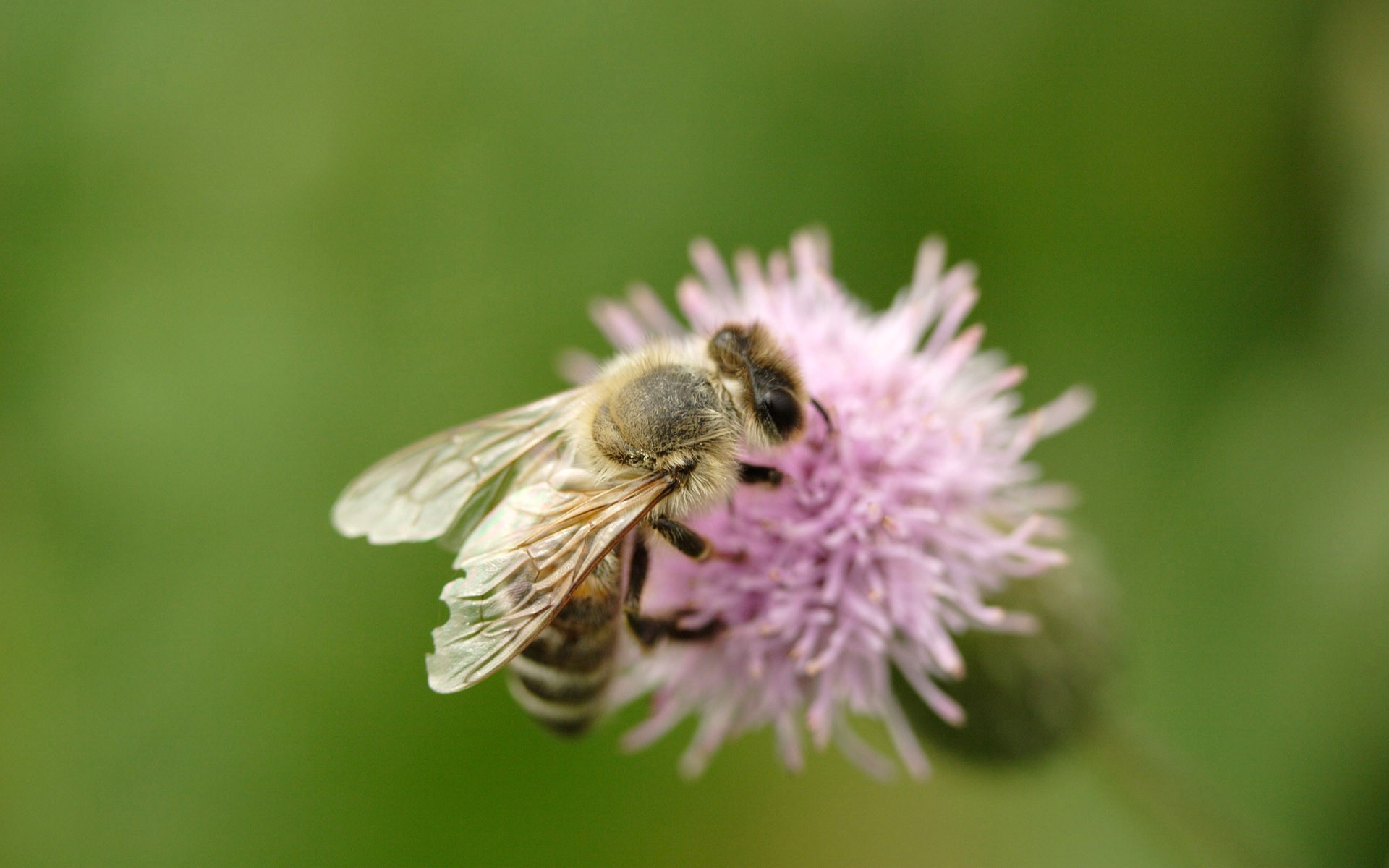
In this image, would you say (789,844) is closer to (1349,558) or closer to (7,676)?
(1349,558)

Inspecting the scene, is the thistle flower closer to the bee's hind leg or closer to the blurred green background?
the bee's hind leg

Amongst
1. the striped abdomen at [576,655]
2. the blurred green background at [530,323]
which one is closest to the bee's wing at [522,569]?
the striped abdomen at [576,655]

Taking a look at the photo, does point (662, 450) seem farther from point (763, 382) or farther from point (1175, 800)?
point (1175, 800)

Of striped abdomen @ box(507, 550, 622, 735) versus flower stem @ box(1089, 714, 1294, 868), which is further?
flower stem @ box(1089, 714, 1294, 868)

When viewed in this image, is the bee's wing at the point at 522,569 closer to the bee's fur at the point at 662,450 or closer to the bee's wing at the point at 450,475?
the bee's fur at the point at 662,450

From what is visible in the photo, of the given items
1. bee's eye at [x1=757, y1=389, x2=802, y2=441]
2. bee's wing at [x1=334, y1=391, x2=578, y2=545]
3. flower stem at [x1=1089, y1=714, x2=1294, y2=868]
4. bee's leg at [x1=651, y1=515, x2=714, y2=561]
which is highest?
bee's eye at [x1=757, y1=389, x2=802, y2=441]

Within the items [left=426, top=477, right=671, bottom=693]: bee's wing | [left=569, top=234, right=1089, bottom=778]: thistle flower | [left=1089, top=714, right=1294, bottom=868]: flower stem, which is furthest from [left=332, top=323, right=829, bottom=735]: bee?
[left=1089, top=714, right=1294, bottom=868]: flower stem

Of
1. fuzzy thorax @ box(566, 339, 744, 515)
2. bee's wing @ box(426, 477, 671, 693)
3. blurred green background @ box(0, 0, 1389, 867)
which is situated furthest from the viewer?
blurred green background @ box(0, 0, 1389, 867)
